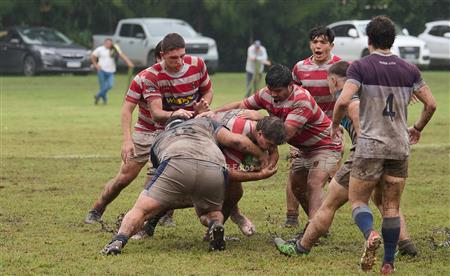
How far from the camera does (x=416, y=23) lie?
46000mm

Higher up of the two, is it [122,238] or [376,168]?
[376,168]

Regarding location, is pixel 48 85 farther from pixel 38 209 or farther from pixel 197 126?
pixel 197 126

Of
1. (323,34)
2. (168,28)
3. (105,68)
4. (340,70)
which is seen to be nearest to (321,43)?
(323,34)

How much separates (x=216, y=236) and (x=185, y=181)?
0.56 meters

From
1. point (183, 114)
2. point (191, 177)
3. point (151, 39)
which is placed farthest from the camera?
point (151, 39)

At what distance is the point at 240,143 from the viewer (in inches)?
357

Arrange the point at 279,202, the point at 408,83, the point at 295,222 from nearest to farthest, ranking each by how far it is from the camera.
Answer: the point at 408,83, the point at 295,222, the point at 279,202

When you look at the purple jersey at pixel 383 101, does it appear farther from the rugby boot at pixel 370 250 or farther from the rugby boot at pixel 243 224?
the rugby boot at pixel 243 224

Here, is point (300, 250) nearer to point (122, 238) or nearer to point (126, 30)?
point (122, 238)

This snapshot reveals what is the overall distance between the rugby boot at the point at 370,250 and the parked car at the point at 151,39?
3090cm

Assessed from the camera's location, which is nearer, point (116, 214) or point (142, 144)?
point (142, 144)

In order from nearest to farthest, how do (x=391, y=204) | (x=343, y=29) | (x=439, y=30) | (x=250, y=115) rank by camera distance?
(x=391, y=204)
(x=250, y=115)
(x=343, y=29)
(x=439, y=30)

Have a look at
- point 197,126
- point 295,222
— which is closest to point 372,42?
point 197,126

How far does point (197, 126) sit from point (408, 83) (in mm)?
1941
